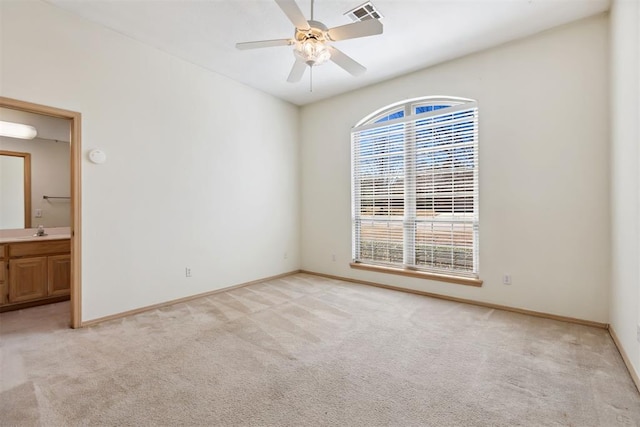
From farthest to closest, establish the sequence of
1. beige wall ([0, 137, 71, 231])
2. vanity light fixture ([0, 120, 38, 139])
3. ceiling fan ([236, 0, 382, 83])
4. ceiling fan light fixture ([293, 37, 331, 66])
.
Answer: beige wall ([0, 137, 71, 231]) < vanity light fixture ([0, 120, 38, 139]) < ceiling fan light fixture ([293, 37, 331, 66]) < ceiling fan ([236, 0, 382, 83])

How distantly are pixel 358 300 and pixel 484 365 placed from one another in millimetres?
1732

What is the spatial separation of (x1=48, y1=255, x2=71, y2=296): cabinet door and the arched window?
161 inches

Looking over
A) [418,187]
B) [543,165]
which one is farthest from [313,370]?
[543,165]

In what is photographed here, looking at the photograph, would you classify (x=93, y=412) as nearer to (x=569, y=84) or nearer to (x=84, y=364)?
(x=84, y=364)

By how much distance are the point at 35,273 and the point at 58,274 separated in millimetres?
223

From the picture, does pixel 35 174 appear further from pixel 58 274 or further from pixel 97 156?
pixel 97 156

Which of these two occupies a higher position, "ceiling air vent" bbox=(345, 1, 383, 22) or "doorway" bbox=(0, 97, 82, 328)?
"ceiling air vent" bbox=(345, 1, 383, 22)

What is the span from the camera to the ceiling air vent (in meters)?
2.64

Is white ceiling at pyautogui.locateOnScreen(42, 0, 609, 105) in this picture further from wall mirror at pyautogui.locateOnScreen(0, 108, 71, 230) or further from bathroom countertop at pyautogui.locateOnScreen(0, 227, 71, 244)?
bathroom countertop at pyautogui.locateOnScreen(0, 227, 71, 244)

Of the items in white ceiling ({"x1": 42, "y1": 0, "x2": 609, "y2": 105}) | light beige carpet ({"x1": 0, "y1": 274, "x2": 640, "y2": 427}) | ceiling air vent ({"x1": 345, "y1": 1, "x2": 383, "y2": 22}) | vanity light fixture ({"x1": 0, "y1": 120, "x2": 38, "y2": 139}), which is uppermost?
white ceiling ({"x1": 42, "y1": 0, "x2": 609, "y2": 105})

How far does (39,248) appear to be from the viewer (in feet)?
11.8

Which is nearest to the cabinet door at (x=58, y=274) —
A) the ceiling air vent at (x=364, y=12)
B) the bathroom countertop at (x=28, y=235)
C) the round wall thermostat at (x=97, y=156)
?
the bathroom countertop at (x=28, y=235)

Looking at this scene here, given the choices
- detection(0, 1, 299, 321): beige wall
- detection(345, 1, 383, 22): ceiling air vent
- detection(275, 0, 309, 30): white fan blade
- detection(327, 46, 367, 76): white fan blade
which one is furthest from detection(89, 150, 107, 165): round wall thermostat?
detection(345, 1, 383, 22): ceiling air vent

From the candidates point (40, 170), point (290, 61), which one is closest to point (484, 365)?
point (290, 61)
